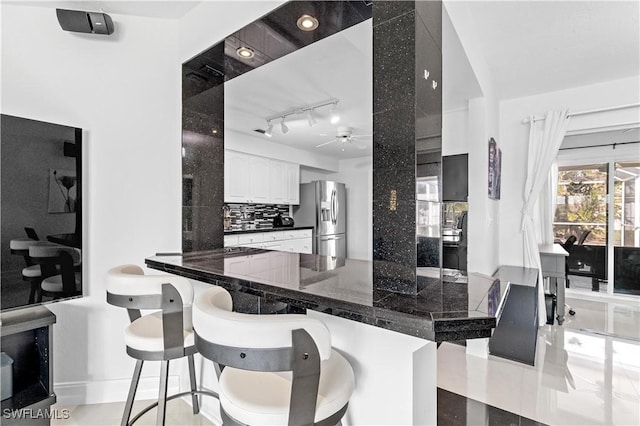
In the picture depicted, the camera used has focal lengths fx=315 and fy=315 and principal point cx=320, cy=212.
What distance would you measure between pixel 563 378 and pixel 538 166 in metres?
Result: 2.01

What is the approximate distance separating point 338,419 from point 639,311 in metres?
5.01

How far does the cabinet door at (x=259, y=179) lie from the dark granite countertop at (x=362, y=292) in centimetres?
352

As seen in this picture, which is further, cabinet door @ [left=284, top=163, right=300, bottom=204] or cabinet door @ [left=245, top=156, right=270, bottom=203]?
cabinet door @ [left=284, top=163, right=300, bottom=204]

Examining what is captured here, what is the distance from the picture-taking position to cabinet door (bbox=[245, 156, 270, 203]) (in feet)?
17.1

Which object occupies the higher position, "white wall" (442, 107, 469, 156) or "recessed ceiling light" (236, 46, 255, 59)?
"recessed ceiling light" (236, 46, 255, 59)

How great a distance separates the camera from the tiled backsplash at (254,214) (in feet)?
17.9

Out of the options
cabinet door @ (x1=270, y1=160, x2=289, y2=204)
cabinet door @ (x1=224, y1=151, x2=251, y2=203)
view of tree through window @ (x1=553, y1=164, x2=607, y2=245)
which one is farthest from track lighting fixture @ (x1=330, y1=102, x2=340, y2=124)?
view of tree through window @ (x1=553, y1=164, x2=607, y2=245)

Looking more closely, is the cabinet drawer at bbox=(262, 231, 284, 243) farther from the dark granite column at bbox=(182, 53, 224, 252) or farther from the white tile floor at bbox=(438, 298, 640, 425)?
the white tile floor at bbox=(438, 298, 640, 425)

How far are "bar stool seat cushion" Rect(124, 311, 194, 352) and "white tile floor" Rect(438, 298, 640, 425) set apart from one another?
187 centimetres

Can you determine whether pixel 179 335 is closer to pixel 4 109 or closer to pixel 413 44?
pixel 413 44

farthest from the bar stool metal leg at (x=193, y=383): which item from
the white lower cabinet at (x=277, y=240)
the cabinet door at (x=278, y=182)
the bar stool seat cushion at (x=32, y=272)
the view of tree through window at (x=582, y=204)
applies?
the view of tree through window at (x=582, y=204)

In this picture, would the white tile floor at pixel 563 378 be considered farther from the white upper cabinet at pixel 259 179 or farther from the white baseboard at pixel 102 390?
the white upper cabinet at pixel 259 179

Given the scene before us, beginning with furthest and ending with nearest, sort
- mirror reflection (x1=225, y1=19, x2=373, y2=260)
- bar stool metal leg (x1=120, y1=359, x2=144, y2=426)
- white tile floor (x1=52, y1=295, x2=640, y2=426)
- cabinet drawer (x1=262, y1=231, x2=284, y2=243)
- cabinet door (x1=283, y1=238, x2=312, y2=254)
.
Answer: cabinet door (x1=283, y1=238, x2=312, y2=254) < cabinet drawer (x1=262, y1=231, x2=284, y2=243) < mirror reflection (x1=225, y1=19, x2=373, y2=260) < white tile floor (x1=52, y1=295, x2=640, y2=426) < bar stool metal leg (x1=120, y1=359, x2=144, y2=426)

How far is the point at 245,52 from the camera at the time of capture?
198 centimetres
